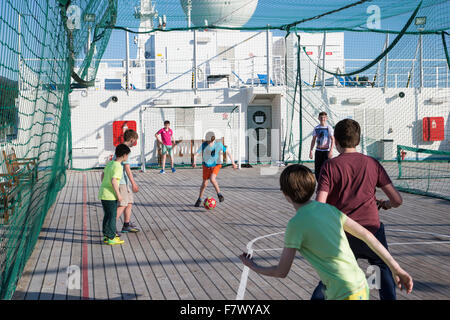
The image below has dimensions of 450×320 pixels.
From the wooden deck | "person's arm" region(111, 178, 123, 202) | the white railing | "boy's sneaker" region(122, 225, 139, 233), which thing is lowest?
the wooden deck

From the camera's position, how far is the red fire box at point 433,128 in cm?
2220

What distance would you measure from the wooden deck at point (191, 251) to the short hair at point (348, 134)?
1.77m

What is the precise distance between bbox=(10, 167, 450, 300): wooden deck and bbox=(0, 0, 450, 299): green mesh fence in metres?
0.55

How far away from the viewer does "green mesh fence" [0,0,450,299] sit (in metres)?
5.31

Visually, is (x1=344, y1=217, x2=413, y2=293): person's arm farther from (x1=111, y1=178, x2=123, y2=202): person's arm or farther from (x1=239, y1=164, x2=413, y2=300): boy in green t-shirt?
(x1=111, y1=178, x2=123, y2=202): person's arm

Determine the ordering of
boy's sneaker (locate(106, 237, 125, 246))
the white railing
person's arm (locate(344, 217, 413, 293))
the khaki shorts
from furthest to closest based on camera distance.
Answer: the white railing
the khaki shorts
boy's sneaker (locate(106, 237, 125, 246))
person's arm (locate(344, 217, 413, 293))

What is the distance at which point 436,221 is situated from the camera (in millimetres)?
8492

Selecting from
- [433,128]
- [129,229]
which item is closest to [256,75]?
[433,128]

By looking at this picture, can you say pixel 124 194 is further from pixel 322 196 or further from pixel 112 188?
pixel 322 196

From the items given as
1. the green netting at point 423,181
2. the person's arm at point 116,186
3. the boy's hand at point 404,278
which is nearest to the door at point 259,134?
the green netting at point 423,181

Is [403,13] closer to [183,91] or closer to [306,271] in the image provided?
[306,271]

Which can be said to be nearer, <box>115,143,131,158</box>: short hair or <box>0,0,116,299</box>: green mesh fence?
<box>0,0,116,299</box>: green mesh fence

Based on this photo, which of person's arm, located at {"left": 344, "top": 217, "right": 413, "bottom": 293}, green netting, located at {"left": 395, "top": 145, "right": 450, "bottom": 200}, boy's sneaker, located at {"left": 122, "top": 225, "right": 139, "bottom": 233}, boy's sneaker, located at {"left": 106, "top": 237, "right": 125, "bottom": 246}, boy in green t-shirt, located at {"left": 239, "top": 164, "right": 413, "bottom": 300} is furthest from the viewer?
green netting, located at {"left": 395, "top": 145, "right": 450, "bottom": 200}

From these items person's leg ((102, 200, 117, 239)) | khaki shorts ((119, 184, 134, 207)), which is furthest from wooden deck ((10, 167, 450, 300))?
khaki shorts ((119, 184, 134, 207))
